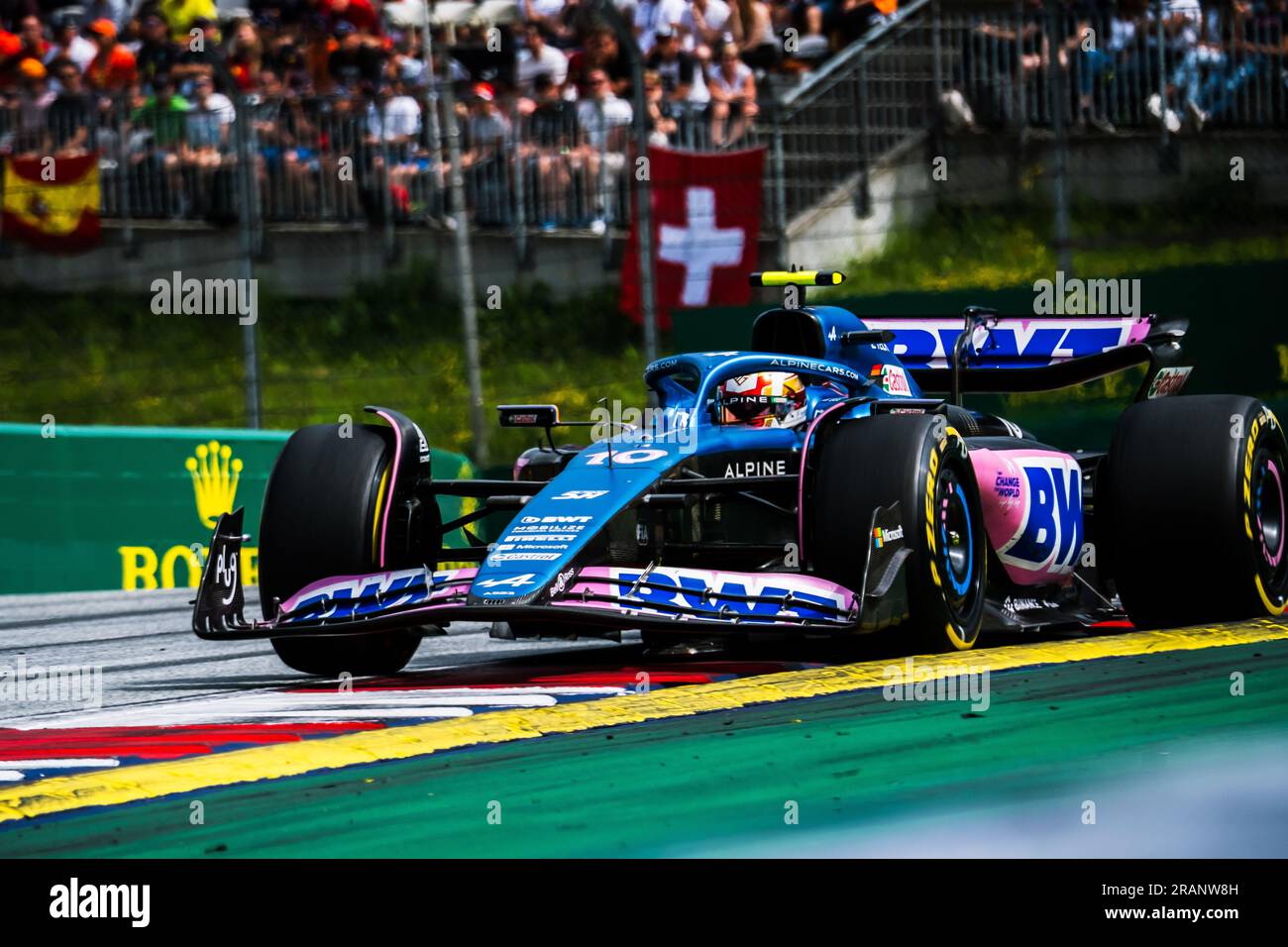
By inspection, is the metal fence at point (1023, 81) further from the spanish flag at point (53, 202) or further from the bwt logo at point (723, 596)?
the bwt logo at point (723, 596)

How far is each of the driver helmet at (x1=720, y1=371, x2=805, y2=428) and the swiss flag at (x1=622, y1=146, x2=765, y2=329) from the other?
593cm

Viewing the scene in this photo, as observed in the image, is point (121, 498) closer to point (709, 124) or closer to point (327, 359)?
point (327, 359)

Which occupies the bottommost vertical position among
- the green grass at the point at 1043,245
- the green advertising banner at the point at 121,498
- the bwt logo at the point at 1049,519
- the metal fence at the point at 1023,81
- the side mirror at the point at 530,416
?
the green advertising banner at the point at 121,498

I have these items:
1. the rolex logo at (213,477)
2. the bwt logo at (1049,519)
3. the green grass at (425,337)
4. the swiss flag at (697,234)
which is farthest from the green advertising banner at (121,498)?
the bwt logo at (1049,519)

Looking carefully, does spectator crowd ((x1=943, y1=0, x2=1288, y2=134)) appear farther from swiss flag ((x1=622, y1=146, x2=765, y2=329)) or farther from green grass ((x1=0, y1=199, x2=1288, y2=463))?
swiss flag ((x1=622, y1=146, x2=765, y2=329))

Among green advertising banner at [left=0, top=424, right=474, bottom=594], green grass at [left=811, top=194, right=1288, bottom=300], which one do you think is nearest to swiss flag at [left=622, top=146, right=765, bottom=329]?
green grass at [left=811, top=194, right=1288, bottom=300]

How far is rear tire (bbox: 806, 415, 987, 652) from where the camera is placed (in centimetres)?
701

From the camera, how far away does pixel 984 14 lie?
1555cm

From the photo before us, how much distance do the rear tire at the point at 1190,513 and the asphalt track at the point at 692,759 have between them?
270 millimetres

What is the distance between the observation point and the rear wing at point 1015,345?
9570mm

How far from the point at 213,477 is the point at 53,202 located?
495cm
